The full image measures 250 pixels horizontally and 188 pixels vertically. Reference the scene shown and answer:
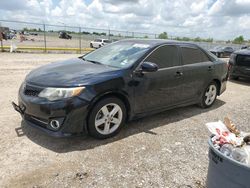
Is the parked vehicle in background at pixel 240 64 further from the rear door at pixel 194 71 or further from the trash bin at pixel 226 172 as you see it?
the trash bin at pixel 226 172

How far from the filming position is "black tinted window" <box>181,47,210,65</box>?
4961 mm

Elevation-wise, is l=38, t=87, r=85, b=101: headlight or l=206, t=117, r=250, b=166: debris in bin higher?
l=38, t=87, r=85, b=101: headlight

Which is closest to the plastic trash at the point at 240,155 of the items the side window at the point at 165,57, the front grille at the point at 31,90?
the side window at the point at 165,57

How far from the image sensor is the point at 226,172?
2.10m

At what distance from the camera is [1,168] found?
293 cm

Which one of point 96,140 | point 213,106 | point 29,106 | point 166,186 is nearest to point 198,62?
point 213,106

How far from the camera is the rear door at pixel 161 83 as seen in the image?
4.07 m

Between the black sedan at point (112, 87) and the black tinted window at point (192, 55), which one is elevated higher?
the black tinted window at point (192, 55)

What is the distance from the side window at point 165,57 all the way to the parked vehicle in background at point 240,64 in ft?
18.4

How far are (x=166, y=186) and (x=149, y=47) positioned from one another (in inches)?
95.7

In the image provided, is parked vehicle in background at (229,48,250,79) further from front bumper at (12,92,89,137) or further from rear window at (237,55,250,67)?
front bumper at (12,92,89,137)

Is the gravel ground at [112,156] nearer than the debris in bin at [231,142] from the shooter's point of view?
No

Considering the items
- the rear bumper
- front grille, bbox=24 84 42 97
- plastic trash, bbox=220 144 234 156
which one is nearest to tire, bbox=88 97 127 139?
front grille, bbox=24 84 42 97

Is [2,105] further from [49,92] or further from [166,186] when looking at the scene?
[166,186]
